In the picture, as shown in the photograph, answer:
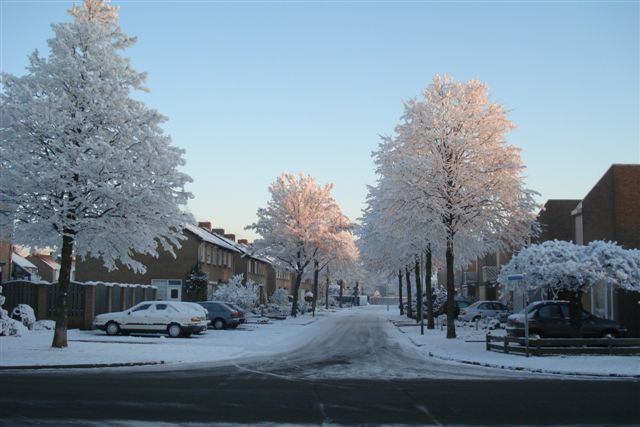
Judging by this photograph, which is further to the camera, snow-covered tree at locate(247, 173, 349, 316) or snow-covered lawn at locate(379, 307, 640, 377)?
snow-covered tree at locate(247, 173, 349, 316)

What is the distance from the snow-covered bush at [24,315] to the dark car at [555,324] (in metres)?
19.3

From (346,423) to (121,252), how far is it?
1356 centimetres

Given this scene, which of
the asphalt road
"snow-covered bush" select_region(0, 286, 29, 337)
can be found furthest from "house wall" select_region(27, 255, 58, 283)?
the asphalt road

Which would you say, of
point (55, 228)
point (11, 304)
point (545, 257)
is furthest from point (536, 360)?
point (11, 304)

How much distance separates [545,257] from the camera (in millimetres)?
21984

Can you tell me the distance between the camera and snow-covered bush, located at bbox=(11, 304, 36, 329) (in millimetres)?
27500

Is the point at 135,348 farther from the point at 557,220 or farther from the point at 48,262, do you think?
the point at 48,262

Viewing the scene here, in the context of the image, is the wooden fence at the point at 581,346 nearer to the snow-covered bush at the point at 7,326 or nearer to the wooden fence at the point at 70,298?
the snow-covered bush at the point at 7,326

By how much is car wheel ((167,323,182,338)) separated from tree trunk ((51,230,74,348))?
8141 millimetres

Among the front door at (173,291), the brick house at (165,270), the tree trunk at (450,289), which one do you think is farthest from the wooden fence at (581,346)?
the front door at (173,291)

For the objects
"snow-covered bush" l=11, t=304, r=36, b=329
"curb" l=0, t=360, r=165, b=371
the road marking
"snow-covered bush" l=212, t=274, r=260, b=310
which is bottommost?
"curb" l=0, t=360, r=165, b=371

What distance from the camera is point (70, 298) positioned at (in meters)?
31.0

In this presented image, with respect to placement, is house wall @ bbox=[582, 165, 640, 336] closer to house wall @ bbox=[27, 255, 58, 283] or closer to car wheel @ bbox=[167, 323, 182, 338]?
car wheel @ bbox=[167, 323, 182, 338]

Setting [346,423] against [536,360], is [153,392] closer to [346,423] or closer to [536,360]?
[346,423]
